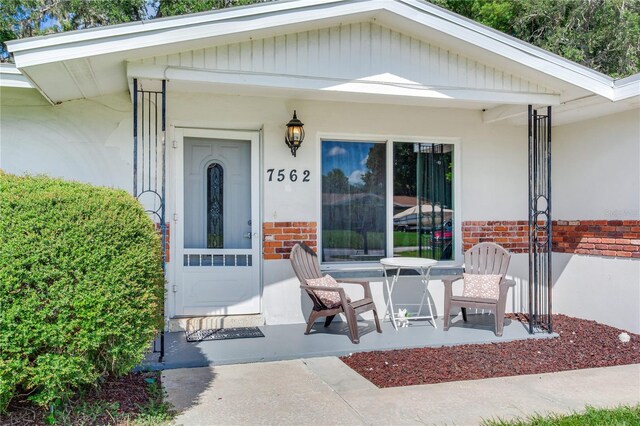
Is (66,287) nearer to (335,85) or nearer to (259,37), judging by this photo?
(259,37)

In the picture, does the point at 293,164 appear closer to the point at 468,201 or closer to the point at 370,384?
the point at 468,201

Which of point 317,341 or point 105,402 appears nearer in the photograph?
point 105,402

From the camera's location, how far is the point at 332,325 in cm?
577

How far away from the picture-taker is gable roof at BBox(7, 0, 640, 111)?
12.7ft

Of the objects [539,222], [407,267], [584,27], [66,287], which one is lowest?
[407,267]

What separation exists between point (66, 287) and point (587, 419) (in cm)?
342

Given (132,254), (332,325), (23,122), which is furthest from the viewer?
(332,325)

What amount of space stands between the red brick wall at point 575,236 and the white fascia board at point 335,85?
1742mm

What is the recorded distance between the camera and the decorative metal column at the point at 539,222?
5.46 m

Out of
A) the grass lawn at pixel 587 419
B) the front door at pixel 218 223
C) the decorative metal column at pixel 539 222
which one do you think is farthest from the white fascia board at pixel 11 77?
the decorative metal column at pixel 539 222

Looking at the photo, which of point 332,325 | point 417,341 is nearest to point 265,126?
point 332,325

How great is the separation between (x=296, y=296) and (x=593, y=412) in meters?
3.33

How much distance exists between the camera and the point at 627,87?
16.4 feet

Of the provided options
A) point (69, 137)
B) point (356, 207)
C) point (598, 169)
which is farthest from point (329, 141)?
point (598, 169)
